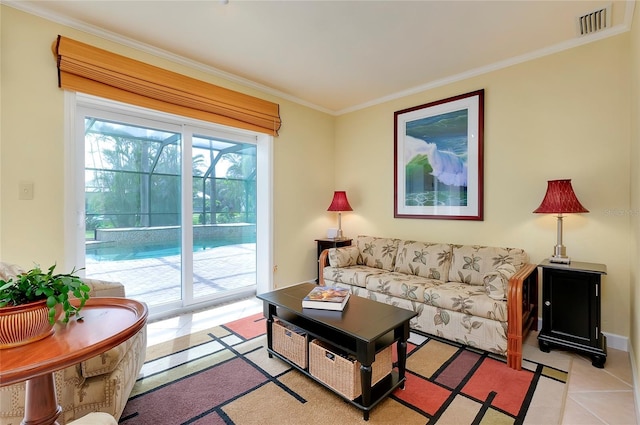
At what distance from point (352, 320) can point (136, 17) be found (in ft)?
8.93

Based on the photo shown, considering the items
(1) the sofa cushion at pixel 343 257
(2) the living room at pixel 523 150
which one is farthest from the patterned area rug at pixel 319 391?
(1) the sofa cushion at pixel 343 257

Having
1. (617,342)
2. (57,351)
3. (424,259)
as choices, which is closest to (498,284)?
(424,259)

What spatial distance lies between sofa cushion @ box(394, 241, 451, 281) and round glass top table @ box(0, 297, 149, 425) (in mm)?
2564

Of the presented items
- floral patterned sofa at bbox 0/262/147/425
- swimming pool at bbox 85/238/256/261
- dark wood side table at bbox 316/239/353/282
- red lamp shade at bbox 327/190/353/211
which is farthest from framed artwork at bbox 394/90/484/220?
floral patterned sofa at bbox 0/262/147/425

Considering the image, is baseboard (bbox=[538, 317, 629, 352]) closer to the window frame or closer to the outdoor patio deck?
the window frame

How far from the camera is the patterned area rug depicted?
161cm

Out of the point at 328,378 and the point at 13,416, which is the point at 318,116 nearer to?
the point at 328,378

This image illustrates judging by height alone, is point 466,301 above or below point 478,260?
below

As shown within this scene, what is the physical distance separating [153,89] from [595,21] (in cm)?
367

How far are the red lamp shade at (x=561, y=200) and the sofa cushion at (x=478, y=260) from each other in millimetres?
509

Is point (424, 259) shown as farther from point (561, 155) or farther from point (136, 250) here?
point (136, 250)

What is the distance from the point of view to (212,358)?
2232mm

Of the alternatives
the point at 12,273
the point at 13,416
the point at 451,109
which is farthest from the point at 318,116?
the point at 13,416

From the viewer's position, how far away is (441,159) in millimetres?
3326
